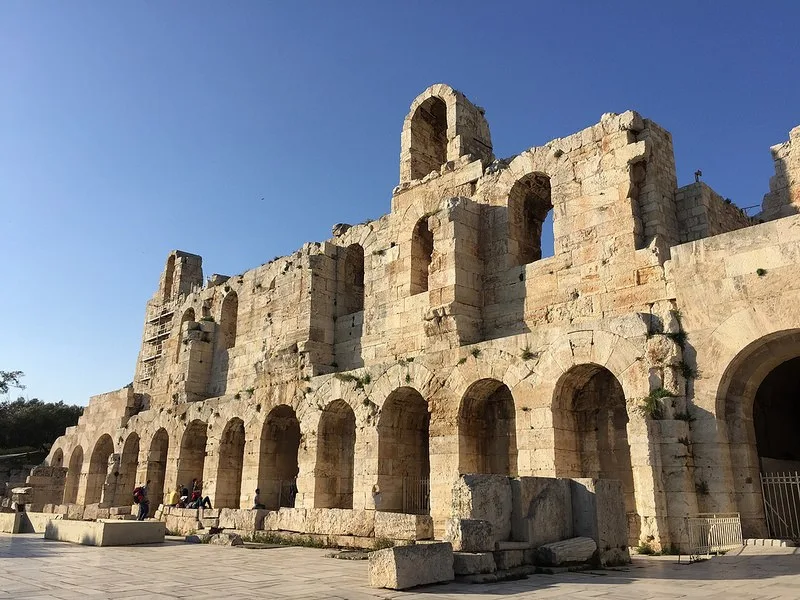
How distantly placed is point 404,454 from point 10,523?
1220 centimetres

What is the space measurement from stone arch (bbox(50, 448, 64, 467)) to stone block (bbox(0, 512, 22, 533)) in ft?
42.8

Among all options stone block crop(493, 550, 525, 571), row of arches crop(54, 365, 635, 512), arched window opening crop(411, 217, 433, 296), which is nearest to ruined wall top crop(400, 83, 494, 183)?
arched window opening crop(411, 217, 433, 296)

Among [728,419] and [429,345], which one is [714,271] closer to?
[728,419]

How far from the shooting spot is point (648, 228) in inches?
544

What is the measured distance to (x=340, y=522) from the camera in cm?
1318

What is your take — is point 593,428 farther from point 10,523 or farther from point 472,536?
point 10,523

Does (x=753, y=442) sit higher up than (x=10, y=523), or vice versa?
(x=753, y=442)

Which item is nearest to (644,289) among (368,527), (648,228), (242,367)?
(648,228)

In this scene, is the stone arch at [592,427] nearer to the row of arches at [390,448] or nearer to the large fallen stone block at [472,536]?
the row of arches at [390,448]

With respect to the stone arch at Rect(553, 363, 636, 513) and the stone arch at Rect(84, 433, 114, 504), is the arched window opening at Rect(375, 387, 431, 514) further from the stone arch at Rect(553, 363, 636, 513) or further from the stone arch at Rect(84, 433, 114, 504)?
the stone arch at Rect(84, 433, 114, 504)

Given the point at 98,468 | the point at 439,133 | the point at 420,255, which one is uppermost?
the point at 439,133

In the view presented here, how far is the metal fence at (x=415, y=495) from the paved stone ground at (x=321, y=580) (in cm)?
481

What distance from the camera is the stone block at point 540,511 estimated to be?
912 centimetres

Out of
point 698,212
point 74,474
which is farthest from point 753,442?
point 74,474
